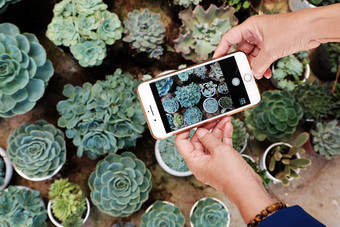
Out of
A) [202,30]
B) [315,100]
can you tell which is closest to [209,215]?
[315,100]

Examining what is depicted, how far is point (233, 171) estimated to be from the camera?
0.76 m

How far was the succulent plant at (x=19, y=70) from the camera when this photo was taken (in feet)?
3.47

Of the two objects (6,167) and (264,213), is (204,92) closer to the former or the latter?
(264,213)

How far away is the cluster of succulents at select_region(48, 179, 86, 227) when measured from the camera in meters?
1.09

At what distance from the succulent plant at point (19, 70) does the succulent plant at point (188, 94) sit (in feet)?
2.04

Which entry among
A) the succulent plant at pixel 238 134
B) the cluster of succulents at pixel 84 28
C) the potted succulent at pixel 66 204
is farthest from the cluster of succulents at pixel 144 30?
the potted succulent at pixel 66 204

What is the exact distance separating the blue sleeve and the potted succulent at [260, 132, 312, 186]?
57 cm

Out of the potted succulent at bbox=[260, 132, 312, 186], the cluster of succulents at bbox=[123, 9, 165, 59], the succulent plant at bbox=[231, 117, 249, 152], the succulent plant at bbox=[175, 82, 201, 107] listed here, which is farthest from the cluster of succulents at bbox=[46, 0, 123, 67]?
the potted succulent at bbox=[260, 132, 312, 186]

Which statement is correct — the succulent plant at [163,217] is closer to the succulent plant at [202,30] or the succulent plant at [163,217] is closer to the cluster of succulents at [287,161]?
the cluster of succulents at [287,161]

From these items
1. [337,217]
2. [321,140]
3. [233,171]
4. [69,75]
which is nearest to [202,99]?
[233,171]

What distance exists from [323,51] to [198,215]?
107 cm

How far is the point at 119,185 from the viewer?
3.58ft

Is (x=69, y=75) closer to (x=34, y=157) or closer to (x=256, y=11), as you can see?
(x=34, y=157)

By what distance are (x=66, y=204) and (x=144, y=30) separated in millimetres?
846
